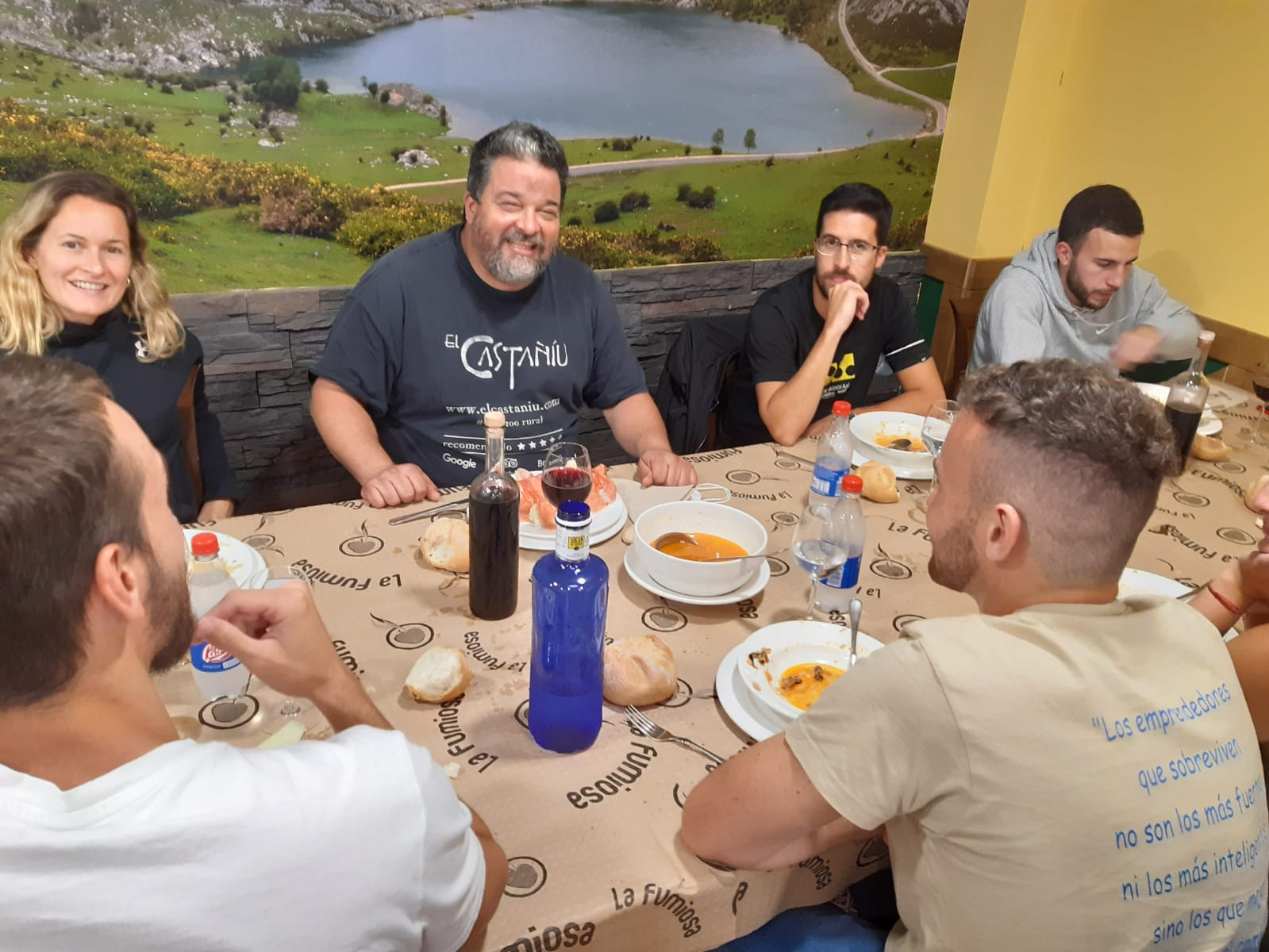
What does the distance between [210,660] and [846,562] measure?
3.18ft

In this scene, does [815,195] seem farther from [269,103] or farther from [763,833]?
[763,833]

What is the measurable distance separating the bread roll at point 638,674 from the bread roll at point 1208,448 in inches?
67.7

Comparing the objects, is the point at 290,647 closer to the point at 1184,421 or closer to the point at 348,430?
the point at 348,430

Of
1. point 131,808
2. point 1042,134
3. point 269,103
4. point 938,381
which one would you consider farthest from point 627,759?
point 1042,134

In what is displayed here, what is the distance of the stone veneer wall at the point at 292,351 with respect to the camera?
2.79 metres

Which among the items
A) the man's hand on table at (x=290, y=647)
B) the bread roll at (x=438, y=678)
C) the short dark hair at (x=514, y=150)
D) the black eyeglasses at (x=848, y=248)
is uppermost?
the short dark hair at (x=514, y=150)

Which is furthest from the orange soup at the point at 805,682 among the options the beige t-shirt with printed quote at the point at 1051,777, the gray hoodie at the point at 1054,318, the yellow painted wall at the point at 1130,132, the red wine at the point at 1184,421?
the yellow painted wall at the point at 1130,132

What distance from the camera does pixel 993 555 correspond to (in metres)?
1.00

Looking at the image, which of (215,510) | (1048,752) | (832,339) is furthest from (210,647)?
(832,339)

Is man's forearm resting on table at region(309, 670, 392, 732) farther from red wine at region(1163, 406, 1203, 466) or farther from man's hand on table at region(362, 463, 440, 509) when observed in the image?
red wine at region(1163, 406, 1203, 466)

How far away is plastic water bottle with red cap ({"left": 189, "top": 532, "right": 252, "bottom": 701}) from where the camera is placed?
109cm

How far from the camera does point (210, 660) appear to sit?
1088 mm

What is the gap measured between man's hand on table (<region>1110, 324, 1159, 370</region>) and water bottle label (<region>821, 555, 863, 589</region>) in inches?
79.7

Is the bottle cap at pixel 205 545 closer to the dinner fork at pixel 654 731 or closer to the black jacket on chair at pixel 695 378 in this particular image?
the dinner fork at pixel 654 731
